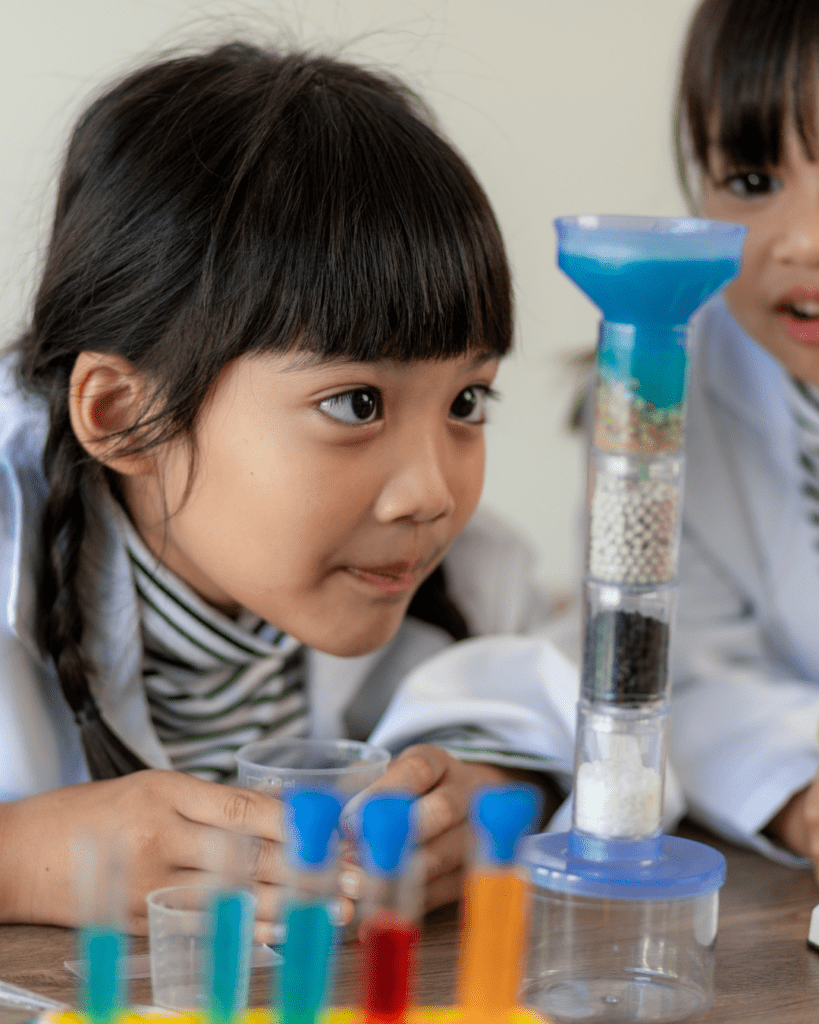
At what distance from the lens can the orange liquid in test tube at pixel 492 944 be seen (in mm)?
306

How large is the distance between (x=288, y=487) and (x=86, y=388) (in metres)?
0.14

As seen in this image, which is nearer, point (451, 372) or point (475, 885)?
point (475, 885)

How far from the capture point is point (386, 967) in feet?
0.98

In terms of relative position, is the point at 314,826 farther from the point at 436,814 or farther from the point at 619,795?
the point at 436,814

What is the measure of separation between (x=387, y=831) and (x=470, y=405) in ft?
1.24

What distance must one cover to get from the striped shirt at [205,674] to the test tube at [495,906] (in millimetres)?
377

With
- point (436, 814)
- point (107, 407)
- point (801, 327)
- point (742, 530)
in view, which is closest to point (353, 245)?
point (107, 407)

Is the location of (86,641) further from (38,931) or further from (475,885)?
(475,885)

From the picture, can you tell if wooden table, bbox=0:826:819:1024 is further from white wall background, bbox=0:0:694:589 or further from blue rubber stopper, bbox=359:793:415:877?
white wall background, bbox=0:0:694:589

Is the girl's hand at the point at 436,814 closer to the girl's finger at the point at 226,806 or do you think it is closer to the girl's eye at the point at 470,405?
the girl's finger at the point at 226,806

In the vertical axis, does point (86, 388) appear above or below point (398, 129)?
below

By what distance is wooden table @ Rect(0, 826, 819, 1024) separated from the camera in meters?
0.43

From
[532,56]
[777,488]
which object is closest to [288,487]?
[777,488]

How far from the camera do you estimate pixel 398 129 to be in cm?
60
